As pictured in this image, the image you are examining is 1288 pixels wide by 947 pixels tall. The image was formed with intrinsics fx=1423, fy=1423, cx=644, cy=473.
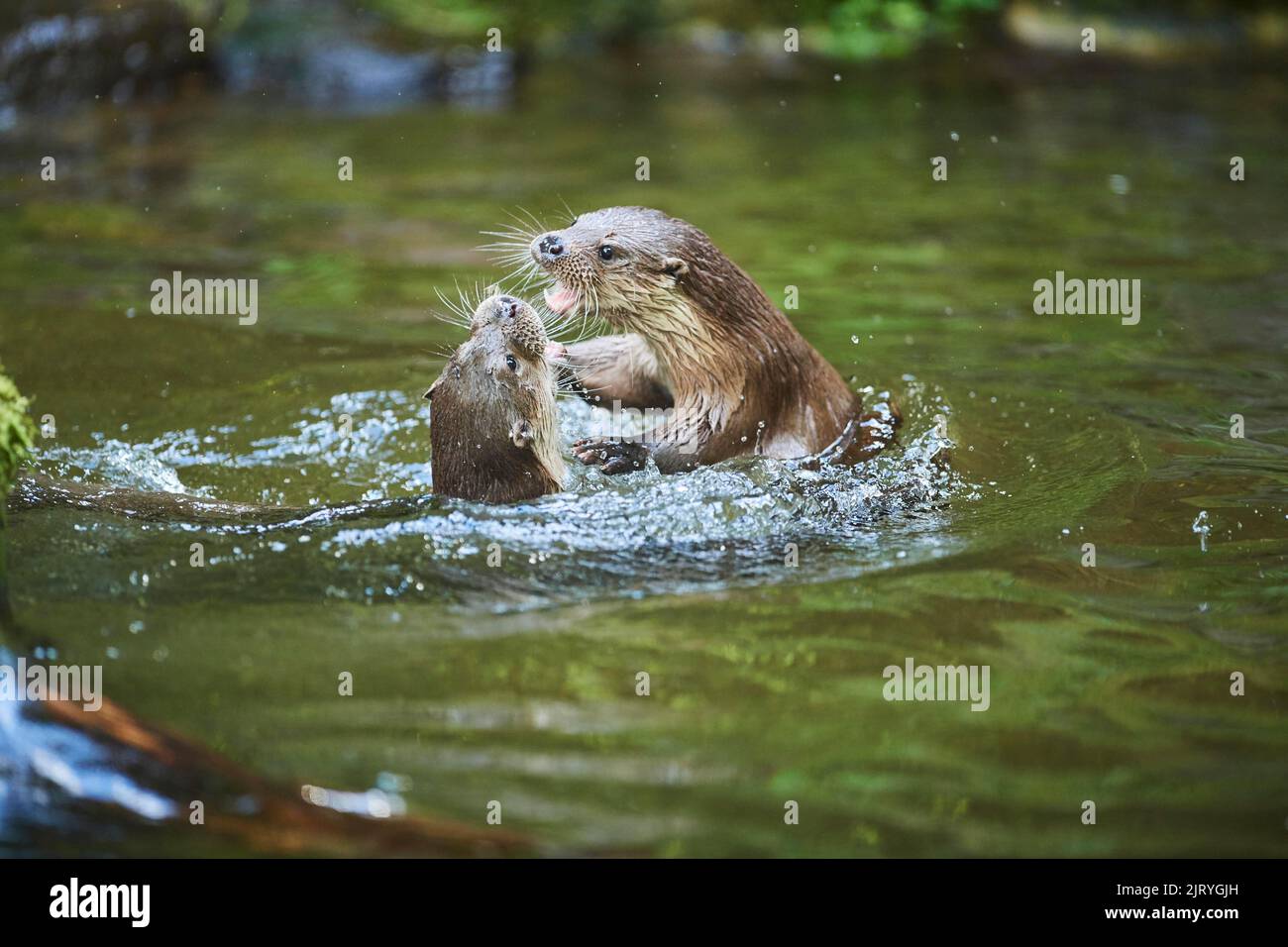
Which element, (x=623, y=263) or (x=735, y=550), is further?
(x=623, y=263)

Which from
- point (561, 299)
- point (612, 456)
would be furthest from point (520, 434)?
point (561, 299)

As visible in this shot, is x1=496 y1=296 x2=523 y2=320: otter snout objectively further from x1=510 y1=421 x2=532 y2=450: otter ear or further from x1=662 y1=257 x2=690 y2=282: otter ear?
x1=662 y1=257 x2=690 y2=282: otter ear

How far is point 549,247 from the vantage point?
143 inches

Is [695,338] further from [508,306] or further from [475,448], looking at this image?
[475,448]

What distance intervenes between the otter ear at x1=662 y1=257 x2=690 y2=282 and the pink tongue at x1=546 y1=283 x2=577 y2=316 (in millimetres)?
249

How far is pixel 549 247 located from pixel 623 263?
7.7 inches

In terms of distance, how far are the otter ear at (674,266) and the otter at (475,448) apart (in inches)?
13.9

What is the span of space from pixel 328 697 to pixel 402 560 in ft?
1.93

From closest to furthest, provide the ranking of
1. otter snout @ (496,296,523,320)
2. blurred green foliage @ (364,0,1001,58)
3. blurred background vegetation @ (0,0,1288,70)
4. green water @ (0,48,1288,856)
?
green water @ (0,48,1288,856) < otter snout @ (496,296,523,320) < blurred background vegetation @ (0,0,1288,70) < blurred green foliage @ (364,0,1001,58)

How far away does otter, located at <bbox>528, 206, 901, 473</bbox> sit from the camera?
3.61 metres

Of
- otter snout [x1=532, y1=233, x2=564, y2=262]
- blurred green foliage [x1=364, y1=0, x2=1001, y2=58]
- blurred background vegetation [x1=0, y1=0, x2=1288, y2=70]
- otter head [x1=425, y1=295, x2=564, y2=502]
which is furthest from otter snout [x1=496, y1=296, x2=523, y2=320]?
blurred background vegetation [x1=0, y1=0, x2=1288, y2=70]
